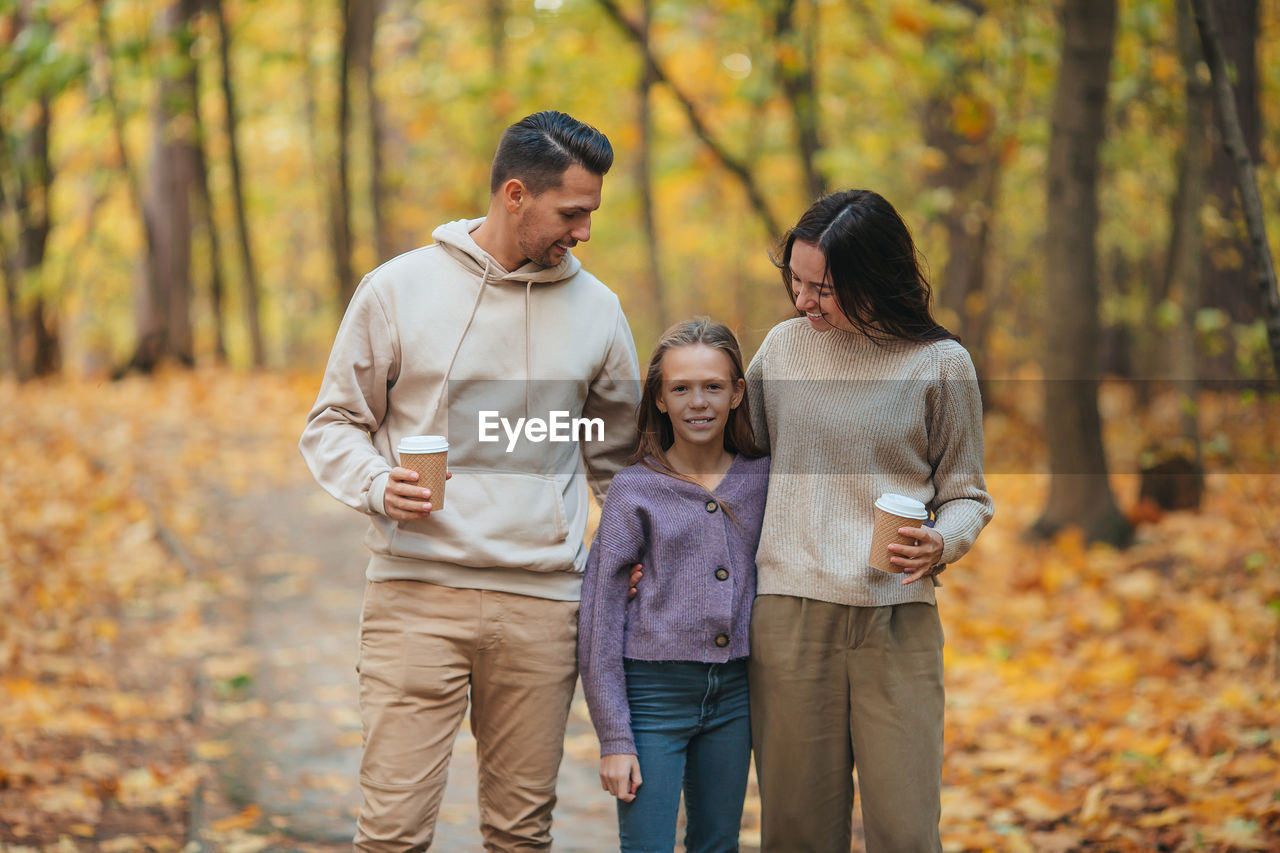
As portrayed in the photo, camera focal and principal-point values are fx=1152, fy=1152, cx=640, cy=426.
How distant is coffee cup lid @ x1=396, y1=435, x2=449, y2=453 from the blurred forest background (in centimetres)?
144

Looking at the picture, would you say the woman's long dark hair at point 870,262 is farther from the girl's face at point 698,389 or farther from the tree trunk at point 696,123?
the tree trunk at point 696,123

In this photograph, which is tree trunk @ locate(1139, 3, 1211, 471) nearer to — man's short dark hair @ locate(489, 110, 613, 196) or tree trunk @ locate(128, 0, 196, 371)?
man's short dark hair @ locate(489, 110, 613, 196)

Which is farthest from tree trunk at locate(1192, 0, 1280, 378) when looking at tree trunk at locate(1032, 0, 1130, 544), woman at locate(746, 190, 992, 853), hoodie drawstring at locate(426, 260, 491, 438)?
tree trunk at locate(1032, 0, 1130, 544)

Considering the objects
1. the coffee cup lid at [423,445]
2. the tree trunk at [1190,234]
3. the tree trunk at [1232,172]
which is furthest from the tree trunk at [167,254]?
the coffee cup lid at [423,445]

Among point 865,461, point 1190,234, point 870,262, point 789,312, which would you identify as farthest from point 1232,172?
point 865,461

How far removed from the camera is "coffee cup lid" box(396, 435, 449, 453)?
2752mm

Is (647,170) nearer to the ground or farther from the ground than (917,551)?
farther from the ground

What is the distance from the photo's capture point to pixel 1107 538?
8234mm

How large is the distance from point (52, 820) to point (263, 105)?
2070cm

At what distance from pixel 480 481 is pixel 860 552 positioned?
1.03m

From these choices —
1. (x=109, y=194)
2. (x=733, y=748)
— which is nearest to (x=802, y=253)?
(x=733, y=748)

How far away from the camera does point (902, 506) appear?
2666 millimetres

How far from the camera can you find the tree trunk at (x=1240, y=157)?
3689mm

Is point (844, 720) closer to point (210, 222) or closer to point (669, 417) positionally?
point (669, 417)
